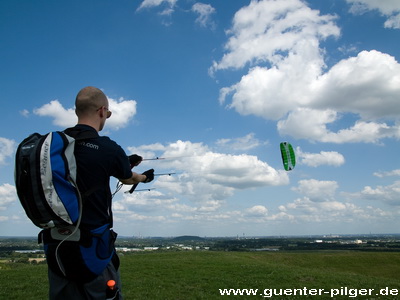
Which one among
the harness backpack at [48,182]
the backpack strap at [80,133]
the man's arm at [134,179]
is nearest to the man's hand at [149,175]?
the man's arm at [134,179]

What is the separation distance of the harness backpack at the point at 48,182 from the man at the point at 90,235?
167 millimetres

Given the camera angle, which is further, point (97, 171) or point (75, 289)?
point (97, 171)

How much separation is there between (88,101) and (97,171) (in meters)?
0.81

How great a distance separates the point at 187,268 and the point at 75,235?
21.3 m

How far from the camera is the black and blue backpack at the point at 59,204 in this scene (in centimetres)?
292

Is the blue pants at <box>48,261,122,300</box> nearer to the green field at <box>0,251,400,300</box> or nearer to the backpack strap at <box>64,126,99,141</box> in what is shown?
the backpack strap at <box>64,126,99,141</box>

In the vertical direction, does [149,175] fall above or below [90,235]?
above

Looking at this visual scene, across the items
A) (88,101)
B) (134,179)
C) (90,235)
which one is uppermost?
(88,101)

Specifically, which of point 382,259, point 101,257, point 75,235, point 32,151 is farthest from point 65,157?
point 382,259

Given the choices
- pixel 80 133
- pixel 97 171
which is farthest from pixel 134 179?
pixel 80 133

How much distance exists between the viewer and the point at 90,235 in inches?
127

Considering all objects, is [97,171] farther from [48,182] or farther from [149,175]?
[149,175]

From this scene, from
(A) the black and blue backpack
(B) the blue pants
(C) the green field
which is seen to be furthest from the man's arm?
(C) the green field

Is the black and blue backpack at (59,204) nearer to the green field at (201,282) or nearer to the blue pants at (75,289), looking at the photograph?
the blue pants at (75,289)
